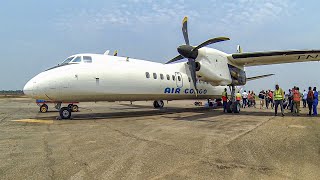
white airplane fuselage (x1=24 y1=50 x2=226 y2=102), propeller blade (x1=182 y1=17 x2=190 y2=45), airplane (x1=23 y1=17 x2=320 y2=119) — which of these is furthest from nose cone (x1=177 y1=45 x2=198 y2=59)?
white airplane fuselage (x1=24 y1=50 x2=226 y2=102)

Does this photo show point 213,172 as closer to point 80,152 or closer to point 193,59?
point 80,152

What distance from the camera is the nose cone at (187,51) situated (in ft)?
53.0

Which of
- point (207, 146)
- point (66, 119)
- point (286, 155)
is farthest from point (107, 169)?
point (66, 119)

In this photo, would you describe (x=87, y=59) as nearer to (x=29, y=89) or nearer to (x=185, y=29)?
(x=29, y=89)

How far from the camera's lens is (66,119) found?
13414 mm

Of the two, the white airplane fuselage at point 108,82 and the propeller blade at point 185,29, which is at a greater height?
the propeller blade at point 185,29

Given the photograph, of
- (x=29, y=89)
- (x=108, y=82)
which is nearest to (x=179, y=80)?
(x=108, y=82)

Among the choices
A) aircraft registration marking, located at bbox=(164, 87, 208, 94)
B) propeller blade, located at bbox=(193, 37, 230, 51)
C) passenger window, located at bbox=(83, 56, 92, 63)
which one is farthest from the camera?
aircraft registration marking, located at bbox=(164, 87, 208, 94)

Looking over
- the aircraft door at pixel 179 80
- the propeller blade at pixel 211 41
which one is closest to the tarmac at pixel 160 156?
the propeller blade at pixel 211 41

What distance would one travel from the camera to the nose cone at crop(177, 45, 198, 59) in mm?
16141

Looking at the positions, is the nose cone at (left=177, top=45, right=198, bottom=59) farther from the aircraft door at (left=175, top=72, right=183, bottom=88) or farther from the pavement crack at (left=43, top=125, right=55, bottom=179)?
the pavement crack at (left=43, top=125, right=55, bottom=179)

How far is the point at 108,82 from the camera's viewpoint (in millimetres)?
13852

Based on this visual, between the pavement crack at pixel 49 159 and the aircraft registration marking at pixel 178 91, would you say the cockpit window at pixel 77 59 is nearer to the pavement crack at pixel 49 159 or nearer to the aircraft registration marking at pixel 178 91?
the aircraft registration marking at pixel 178 91

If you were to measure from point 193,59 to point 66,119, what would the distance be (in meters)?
8.17
